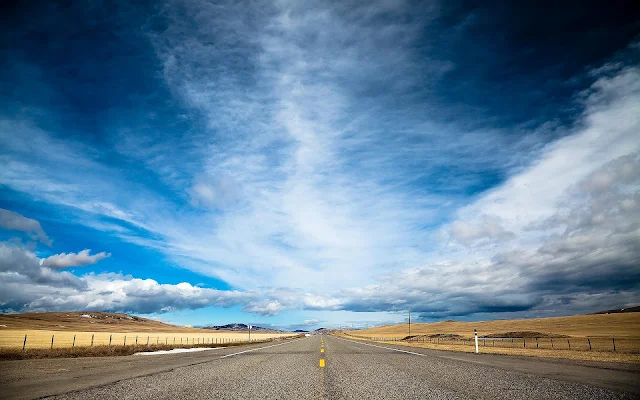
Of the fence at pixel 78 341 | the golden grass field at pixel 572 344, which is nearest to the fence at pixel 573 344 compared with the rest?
the golden grass field at pixel 572 344

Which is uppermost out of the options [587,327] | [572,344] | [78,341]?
[572,344]

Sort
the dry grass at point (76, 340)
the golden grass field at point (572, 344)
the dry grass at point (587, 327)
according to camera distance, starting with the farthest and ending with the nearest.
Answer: the dry grass at point (587, 327)
the dry grass at point (76, 340)
the golden grass field at point (572, 344)

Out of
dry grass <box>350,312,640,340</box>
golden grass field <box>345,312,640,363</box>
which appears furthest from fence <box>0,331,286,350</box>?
dry grass <box>350,312,640,340</box>

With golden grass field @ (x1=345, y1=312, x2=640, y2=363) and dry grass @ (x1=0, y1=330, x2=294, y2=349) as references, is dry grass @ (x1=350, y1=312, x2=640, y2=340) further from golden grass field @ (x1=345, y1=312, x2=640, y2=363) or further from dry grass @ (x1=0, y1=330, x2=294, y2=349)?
dry grass @ (x1=0, y1=330, x2=294, y2=349)

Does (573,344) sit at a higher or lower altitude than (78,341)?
higher

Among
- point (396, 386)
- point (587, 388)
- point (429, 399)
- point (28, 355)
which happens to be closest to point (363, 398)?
point (429, 399)

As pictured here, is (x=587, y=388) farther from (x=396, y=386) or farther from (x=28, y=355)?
(x=28, y=355)

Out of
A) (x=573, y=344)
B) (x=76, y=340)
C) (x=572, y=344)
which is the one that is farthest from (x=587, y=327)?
(x=76, y=340)

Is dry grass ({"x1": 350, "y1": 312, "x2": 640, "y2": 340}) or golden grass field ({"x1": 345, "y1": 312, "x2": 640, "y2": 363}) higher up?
golden grass field ({"x1": 345, "y1": 312, "x2": 640, "y2": 363})

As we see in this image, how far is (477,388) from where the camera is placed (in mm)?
7055

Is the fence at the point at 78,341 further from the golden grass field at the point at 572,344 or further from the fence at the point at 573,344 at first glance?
the fence at the point at 573,344

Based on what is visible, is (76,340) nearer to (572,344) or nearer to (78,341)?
(78,341)

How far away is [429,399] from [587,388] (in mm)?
3745

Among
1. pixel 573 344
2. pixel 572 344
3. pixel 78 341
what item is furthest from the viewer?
pixel 78 341
